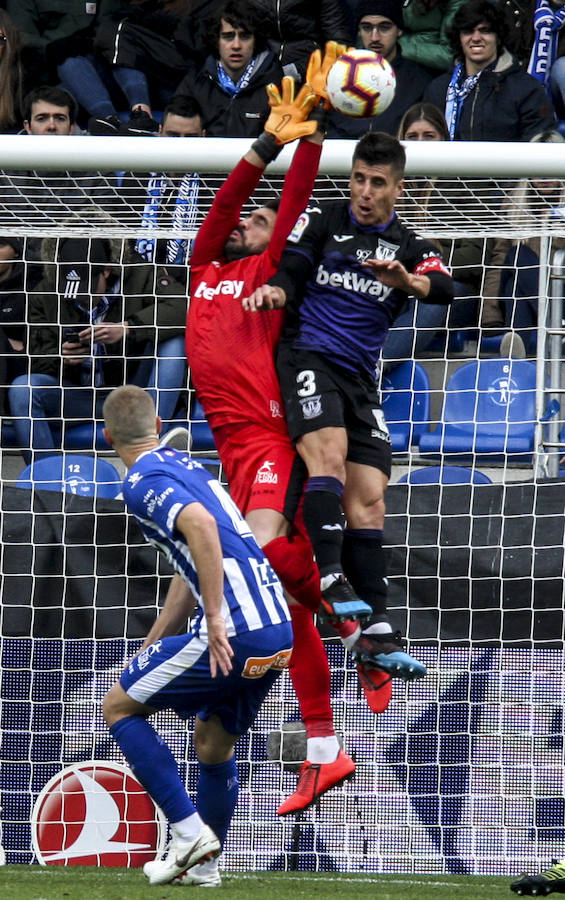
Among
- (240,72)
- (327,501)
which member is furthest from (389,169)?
(240,72)

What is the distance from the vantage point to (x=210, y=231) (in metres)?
5.81

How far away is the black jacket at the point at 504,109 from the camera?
8.61 metres

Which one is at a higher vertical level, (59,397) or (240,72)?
(240,72)

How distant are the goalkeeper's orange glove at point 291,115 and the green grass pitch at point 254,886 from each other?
114 inches

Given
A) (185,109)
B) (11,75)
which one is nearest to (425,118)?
(185,109)

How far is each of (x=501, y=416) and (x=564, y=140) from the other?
1854mm

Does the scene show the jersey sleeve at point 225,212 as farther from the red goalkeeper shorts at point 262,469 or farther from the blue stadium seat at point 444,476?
the blue stadium seat at point 444,476

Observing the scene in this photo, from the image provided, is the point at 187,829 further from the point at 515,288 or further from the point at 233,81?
the point at 233,81

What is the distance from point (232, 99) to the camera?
900 centimetres

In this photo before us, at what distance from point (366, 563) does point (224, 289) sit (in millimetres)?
1296

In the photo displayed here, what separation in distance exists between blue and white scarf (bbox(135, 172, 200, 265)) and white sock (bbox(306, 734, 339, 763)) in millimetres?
2529

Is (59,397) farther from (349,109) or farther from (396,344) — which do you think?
(349,109)

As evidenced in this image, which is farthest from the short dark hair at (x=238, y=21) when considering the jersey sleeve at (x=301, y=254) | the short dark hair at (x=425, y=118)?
the jersey sleeve at (x=301, y=254)

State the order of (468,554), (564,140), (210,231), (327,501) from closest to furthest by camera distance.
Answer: (327,501)
(210,231)
(468,554)
(564,140)
